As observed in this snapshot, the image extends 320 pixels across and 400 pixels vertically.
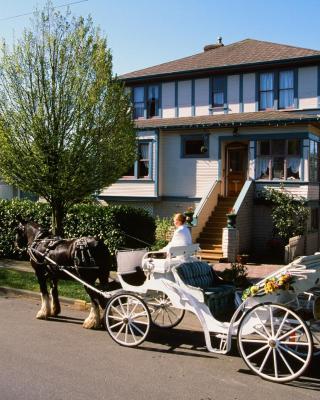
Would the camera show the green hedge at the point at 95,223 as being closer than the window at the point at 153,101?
Yes

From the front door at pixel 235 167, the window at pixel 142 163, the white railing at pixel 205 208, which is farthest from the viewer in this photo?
the window at pixel 142 163

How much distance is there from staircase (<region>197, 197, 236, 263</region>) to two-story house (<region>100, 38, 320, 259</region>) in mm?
41

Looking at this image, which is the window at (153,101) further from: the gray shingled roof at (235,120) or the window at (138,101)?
the gray shingled roof at (235,120)

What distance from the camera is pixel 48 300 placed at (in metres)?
9.16

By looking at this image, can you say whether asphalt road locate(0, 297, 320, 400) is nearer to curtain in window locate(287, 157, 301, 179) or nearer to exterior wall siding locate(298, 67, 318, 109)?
curtain in window locate(287, 157, 301, 179)

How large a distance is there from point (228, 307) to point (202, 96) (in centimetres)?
1726

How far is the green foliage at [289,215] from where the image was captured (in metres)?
19.0

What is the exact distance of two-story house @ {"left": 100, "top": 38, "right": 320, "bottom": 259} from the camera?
66.2 ft

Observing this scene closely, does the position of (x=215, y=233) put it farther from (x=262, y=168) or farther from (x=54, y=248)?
(x=54, y=248)

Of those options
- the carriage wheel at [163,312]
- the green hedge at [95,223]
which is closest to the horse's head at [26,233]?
the carriage wheel at [163,312]

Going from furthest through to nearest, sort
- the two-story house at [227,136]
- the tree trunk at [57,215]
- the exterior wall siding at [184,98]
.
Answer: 1. the exterior wall siding at [184,98]
2. the two-story house at [227,136]
3. the tree trunk at [57,215]

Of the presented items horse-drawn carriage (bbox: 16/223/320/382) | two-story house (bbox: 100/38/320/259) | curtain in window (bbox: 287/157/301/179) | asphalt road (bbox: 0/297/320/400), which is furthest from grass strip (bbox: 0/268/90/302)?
curtain in window (bbox: 287/157/301/179)

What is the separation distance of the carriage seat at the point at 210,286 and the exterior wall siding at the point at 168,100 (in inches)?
674

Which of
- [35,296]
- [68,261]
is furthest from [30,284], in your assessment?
[68,261]
